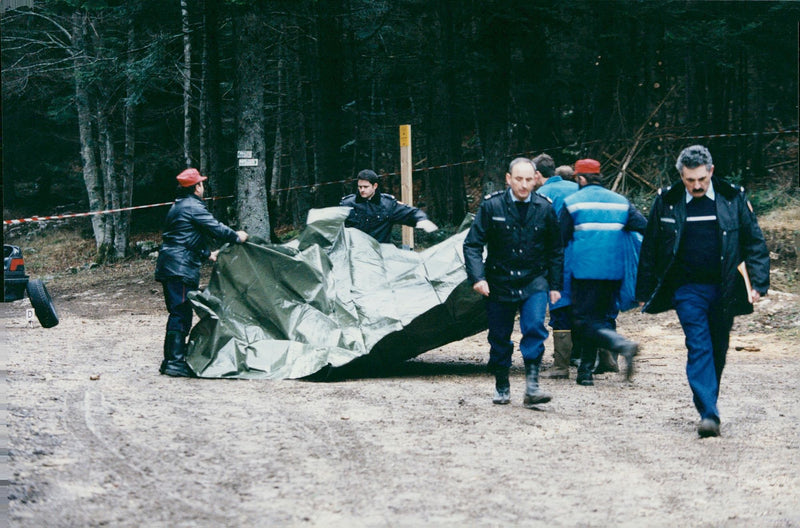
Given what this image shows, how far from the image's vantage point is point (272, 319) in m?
9.06

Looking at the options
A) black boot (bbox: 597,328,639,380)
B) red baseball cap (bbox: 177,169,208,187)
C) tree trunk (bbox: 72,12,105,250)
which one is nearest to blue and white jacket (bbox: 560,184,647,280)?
black boot (bbox: 597,328,639,380)

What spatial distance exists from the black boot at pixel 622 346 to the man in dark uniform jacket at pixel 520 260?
2.56 ft

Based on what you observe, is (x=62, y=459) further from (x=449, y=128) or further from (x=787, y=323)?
(x=449, y=128)

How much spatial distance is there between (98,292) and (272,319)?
1104 cm

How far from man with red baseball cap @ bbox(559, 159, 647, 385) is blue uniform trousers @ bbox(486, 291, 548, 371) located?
101 centimetres

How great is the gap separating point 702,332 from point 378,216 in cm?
445

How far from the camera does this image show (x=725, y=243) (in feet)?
20.4

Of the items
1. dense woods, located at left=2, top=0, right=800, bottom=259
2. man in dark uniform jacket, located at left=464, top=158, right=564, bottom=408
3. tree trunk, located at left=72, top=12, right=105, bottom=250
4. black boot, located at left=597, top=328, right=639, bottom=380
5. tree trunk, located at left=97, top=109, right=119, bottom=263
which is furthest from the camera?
tree trunk, located at left=97, top=109, right=119, bottom=263

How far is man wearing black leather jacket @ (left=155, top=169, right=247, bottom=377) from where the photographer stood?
877cm

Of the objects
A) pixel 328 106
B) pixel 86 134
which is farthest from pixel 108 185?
pixel 328 106

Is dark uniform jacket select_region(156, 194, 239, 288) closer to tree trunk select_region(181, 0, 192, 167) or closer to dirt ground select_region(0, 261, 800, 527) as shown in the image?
dirt ground select_region(0, 261, 800, 527)

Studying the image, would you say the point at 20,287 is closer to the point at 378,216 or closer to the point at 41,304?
the point at 41,304

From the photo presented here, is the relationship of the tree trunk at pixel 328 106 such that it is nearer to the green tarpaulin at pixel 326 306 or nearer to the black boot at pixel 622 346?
the green tarpaulin at pixel 326 306

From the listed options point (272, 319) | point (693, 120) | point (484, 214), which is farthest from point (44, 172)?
point (484, 214)
